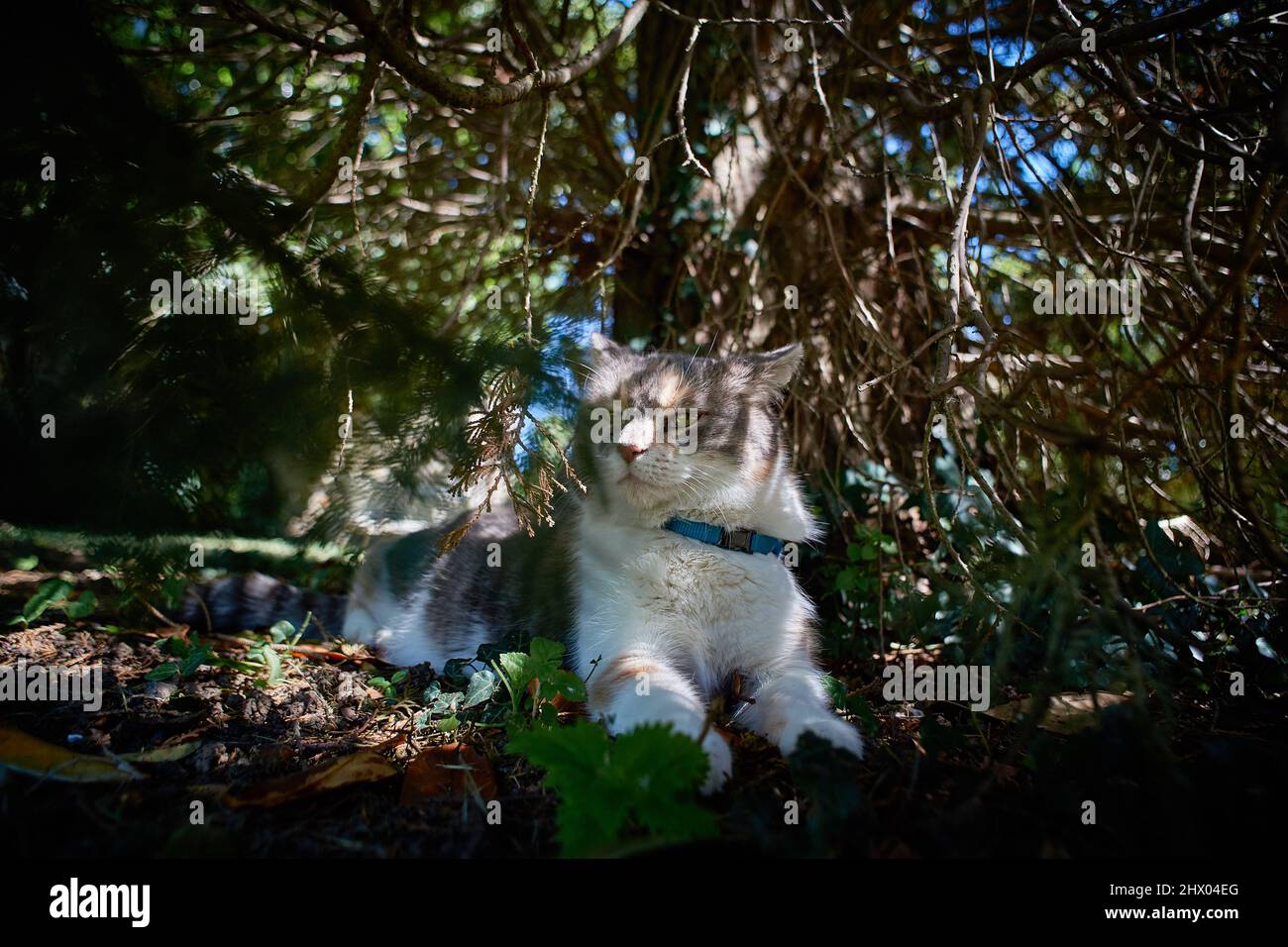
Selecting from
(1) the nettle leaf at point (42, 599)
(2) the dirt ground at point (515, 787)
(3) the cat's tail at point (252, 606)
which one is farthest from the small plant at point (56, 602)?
(3) the cat's tail at point (252, 606)

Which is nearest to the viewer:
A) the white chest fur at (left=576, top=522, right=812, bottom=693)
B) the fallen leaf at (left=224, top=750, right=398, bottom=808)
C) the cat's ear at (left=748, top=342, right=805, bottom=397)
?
the fallen leaf at (left=224, top=750, right=398, bottom=808)

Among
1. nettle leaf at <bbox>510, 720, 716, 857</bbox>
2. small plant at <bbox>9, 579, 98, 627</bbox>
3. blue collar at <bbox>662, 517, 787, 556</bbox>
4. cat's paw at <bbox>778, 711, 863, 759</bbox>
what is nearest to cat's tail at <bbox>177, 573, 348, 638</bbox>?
small plant at <bbox>9, 579, 98, 627</bbox>

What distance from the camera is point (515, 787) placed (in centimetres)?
174

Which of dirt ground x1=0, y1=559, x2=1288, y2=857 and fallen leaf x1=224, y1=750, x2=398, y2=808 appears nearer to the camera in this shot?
dirt ground x1=0, y1=559, x2=1288, y2=857

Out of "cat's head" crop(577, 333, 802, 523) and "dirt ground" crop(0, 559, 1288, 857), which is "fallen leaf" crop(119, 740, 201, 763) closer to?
"dirt ground" crop(0, 559, 1288, 857)

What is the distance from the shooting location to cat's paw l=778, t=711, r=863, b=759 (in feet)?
5.83

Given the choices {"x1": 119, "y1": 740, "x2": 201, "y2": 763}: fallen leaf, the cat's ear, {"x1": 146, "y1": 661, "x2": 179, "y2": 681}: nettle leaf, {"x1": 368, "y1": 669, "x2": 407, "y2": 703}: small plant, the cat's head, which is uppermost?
the cat's ear

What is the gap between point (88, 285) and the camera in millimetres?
1693

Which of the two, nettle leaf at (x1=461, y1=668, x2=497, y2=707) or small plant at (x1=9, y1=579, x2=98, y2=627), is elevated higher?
small plant at (x1=9, y1=579, x2=98, y2=627)

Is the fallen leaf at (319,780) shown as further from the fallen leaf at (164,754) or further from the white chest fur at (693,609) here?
the white chest fur at (693,609)

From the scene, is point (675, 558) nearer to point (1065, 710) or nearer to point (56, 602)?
point (1065, 710)

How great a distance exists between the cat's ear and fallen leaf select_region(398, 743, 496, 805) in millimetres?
1765

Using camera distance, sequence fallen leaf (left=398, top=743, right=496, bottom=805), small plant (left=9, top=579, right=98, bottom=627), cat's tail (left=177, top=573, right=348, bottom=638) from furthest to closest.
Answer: cat's tail (left=177, top=573, right=348, bottom=638)
small plant (left=9, top=579, right=98, bottom=627)
fallen leaf (left=398, top=743, right=496, bottom=805)
